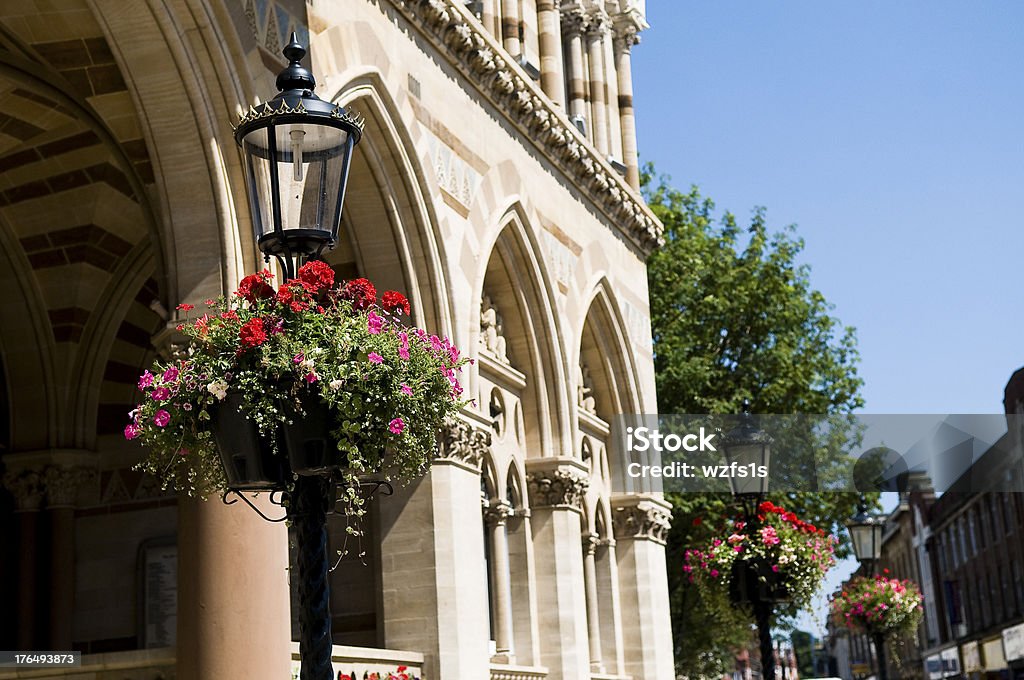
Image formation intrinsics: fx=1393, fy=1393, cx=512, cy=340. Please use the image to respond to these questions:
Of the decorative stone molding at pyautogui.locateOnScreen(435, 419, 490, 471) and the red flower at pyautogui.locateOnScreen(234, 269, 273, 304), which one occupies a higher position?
the decorative stone molding at pyautogui.locateOnScreen(435, 419, 490, 471)

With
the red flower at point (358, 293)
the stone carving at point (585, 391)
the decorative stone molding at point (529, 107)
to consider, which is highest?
the decorative stone molding at point (529, 107)

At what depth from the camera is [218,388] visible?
601 cm

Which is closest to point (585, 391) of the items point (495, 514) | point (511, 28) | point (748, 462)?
point (495, 514)

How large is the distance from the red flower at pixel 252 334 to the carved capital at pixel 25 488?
34.5ft

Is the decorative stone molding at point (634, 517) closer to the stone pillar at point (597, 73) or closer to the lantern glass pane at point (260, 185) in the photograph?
the stone pillar at point (597, 73)

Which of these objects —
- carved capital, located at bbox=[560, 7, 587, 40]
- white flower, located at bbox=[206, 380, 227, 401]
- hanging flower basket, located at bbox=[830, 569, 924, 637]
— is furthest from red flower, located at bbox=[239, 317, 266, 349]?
hanging flower basket, located at bbox=[830, 569, 924, 637]

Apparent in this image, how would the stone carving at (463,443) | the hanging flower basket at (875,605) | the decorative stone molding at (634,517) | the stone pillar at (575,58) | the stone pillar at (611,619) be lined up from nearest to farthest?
the stone carving at (463,443)
the stone pillar at (611,619)
the decorative stone molding at (634,517)
the stone pillar at (575,58)
the hanging flower basket at (875,605)

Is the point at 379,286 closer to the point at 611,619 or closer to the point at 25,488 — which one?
the point at 25,488

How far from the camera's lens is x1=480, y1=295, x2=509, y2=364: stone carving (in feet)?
54.1

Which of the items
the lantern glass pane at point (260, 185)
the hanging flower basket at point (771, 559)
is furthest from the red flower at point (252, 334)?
the hanging flower basket at point (771, 559)

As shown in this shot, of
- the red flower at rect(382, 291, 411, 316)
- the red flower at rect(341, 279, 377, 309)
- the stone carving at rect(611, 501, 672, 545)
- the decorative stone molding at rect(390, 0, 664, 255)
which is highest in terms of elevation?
the decorative stone molding at rect(390, 0, 664, 255)

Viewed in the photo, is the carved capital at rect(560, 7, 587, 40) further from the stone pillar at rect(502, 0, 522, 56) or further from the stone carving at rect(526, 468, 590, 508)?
the stone carving at rect(526, 468, 590, 508)

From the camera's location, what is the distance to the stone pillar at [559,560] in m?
16.8

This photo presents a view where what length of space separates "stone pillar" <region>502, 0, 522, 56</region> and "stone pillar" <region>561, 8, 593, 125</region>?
2.57 metres
